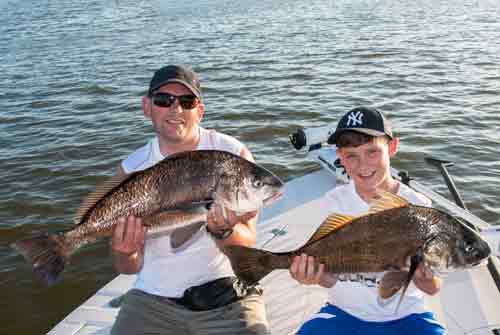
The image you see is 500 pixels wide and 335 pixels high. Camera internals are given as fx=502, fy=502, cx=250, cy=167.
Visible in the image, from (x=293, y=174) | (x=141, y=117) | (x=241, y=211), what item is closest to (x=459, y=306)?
(x=241, y=211)

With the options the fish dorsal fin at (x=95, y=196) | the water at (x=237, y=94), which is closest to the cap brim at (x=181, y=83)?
the fish dorsal fin at (x=95, y=196)

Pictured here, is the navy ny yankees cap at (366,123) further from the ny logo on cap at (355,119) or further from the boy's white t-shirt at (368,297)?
the boy's white t-shirt at (368,297)

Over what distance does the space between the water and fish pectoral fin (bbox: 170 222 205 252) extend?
3294mm

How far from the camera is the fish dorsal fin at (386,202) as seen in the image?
9.62 feet

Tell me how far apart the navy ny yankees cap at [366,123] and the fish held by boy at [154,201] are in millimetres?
814

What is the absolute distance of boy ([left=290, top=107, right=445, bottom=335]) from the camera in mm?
3242

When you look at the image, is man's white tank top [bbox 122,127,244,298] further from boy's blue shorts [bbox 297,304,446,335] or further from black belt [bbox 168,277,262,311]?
boy's blue shorts [bbox 297,304,446,335]

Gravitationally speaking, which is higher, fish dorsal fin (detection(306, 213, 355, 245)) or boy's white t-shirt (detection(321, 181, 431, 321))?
fish dorsal fin (detection(306, 213, 355, 245))

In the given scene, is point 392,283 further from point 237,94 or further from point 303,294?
point 237,94

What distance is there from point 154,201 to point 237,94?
35.3 ft

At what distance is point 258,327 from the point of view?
11.8ft

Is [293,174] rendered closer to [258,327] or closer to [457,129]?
[457,129]

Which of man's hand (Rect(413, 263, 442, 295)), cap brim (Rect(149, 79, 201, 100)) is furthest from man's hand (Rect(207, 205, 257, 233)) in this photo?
man's hand (Rect(413, 263, 442, 295))

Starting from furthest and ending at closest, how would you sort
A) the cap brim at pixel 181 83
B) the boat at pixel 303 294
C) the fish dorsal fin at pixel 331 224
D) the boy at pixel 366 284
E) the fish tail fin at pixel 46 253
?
the boat at pixel 303 294 → the cap brim at pixel 181 83 → the boy at pixel 366 284 → the fish tail fin at pixel 46 253 → the fish dorsal fin at pixel 331 224
